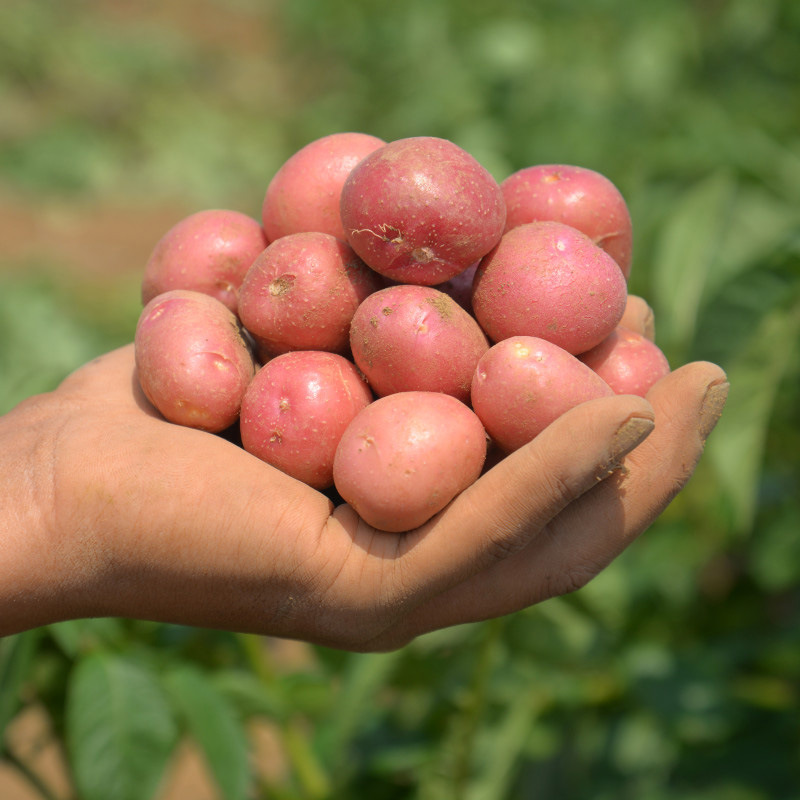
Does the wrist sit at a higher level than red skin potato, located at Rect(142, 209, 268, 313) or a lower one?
lower

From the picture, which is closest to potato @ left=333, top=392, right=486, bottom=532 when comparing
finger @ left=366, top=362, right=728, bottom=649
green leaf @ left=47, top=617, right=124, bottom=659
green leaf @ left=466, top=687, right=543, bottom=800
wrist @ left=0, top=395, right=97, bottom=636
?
finger @ left=366, top=362, right=728, bottom=649

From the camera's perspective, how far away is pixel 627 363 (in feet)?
6.11

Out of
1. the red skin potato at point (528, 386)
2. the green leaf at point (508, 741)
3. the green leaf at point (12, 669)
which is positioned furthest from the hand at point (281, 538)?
the green leaf at point (508, 741)

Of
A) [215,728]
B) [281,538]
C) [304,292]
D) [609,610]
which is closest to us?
[281,538]

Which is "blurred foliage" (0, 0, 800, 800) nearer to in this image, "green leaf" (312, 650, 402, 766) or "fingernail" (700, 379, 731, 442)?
"green leaf" (312, 650, 402, 766)

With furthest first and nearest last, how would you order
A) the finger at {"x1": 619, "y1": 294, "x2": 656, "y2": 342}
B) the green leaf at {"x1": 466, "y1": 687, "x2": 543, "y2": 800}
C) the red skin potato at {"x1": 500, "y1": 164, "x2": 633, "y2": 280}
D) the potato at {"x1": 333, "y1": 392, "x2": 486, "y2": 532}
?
the green leaf at {"x1": 466, "y1": 687, "x2": 543, "y2": 800}
the finger at {"x1": 619, "y1": 294, "x2": 656, "y2": 342}
the red skin potato at {"x1": 500, "y1": 164, "x2": 633, "y2": 280}
the potato at {"x1": 333, "y1": 392, "x2": 486, "y2": 532}

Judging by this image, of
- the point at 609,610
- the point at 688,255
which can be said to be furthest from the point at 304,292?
the point at 609,610

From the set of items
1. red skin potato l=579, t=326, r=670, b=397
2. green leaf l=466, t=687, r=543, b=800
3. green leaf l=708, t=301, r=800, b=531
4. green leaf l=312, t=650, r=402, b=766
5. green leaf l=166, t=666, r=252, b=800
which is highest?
red skin potato l=579, t=326, r=670, b=397

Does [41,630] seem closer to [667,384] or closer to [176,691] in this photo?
[176,691]

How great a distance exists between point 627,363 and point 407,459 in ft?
1.92

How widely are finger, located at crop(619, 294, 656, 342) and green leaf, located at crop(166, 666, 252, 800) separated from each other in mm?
1311

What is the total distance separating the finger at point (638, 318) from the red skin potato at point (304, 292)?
0.64 meters

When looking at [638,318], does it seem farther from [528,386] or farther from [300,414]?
[300,414]

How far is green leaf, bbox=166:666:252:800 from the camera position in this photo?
6.30ft
